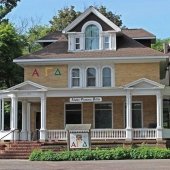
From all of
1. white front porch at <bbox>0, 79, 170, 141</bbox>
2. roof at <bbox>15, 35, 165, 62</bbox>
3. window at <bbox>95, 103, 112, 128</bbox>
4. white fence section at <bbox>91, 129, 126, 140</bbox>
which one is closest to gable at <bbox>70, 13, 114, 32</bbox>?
roof at <bbox>15, 35, 165, 62</bbox>

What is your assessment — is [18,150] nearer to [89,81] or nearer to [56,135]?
[56,135]

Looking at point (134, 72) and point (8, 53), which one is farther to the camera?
point (8, 53)

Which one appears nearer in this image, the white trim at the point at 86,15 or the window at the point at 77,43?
the white trim at the point at 86,15

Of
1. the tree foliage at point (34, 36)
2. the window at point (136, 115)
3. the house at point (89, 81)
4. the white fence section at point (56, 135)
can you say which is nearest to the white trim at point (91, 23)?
the house at point (89, 81)

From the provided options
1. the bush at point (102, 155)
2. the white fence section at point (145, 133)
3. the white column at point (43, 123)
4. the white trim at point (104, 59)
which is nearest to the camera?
the bush at point (102, 155)

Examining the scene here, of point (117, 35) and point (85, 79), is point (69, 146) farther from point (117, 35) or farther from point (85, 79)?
point (117, 35)

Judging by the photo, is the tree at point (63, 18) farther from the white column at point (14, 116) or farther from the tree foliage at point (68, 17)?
the white column at point (14, 116)

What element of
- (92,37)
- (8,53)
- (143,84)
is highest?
(92,37)

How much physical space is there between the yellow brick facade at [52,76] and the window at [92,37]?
2.44 meters

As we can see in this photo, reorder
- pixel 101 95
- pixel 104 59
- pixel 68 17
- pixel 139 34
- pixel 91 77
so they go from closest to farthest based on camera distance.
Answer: pixel 101 95, pixel 104 59, pixel 91 77, pixel 139 34, pixel 68 17

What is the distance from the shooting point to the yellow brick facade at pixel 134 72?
3847cm

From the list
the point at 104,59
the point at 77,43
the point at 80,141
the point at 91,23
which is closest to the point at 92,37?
the point at 91,23

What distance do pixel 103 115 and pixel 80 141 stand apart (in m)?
7.44

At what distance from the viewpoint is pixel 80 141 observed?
107 feet
